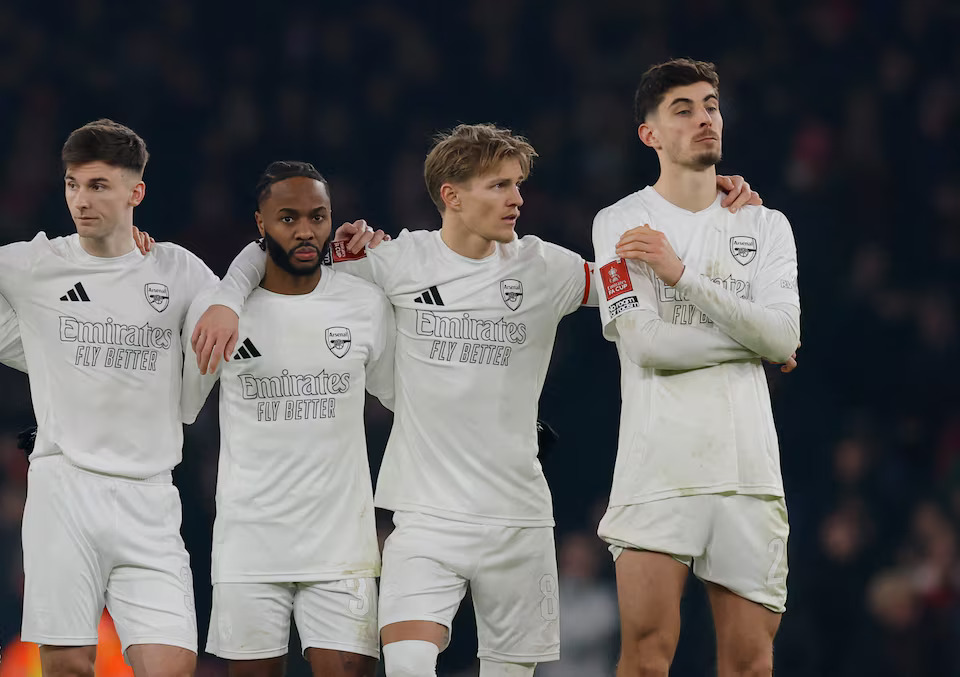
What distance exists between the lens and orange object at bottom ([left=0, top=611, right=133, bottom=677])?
5.78m

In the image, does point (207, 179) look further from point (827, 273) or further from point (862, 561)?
point (862, 561)

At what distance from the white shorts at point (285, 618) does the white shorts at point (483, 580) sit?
90mm

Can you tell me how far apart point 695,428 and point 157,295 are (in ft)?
6.29

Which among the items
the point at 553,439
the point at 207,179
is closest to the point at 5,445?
the point at 207,179

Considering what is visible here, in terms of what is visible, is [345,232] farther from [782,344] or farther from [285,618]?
[782,344]

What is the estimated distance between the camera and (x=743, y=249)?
4480 millimetres

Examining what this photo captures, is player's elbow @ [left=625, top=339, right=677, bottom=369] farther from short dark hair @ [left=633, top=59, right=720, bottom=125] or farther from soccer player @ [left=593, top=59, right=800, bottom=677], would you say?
short dark hair @ [left=633, top=59, right=720, bottom=125]

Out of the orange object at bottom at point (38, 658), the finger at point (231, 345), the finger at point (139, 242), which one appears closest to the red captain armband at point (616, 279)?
the finger at point (231, 345)

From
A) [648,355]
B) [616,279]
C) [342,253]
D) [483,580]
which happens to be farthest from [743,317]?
[342,253]

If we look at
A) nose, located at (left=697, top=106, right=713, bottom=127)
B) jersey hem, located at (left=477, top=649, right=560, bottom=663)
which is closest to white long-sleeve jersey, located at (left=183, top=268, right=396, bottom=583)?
jersey hem, located at (left=477, top=649, right=560, bottom=663)

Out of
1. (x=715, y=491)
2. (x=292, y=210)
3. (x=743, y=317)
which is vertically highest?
(x=292, y=210)

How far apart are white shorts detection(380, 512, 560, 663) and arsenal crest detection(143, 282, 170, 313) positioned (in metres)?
1.11

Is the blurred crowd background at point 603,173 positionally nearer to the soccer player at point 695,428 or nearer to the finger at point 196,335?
the soccer player at point 695,428

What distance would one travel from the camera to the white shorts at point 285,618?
458 cm
